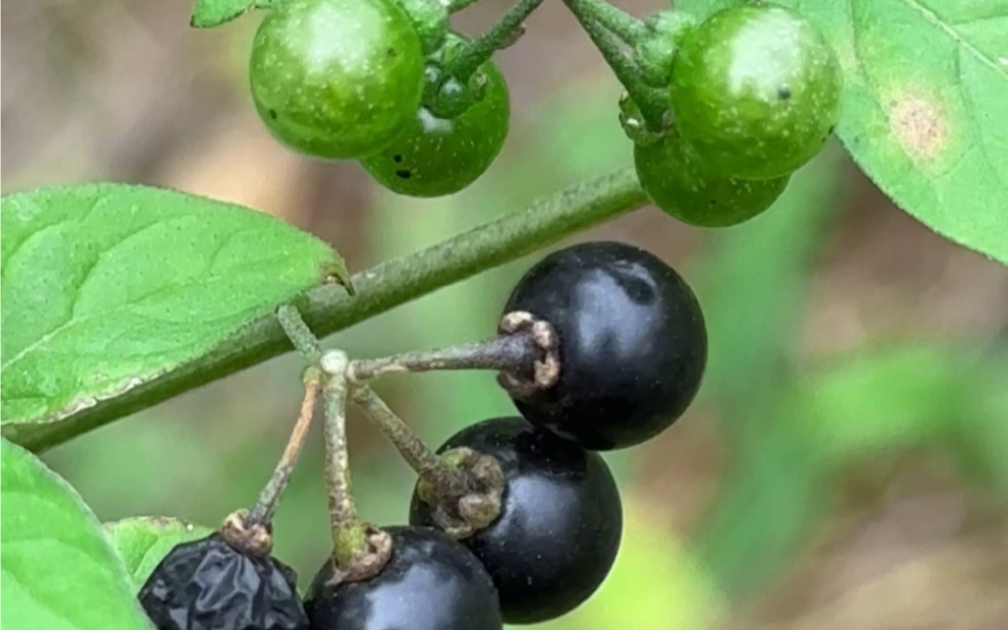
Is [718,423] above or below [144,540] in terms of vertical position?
below

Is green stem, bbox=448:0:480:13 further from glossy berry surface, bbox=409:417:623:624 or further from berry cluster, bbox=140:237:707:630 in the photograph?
glossy berry surface, bbox=409:417:623:624

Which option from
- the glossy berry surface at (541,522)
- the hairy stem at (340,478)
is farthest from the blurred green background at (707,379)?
the hairy stem at (340,478)

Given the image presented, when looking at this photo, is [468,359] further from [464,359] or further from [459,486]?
[459,486]

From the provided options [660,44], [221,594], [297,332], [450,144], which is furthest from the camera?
[450,144]

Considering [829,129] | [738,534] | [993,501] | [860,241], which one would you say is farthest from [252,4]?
[860,241]

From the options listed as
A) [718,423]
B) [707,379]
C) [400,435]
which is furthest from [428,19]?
[718,423]

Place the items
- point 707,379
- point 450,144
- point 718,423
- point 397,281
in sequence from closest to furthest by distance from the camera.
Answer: point 450,144 → point 397,281 → point 707,379 → point 718,423

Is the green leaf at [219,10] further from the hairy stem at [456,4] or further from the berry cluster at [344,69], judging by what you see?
the hairy stem at [456,4]
